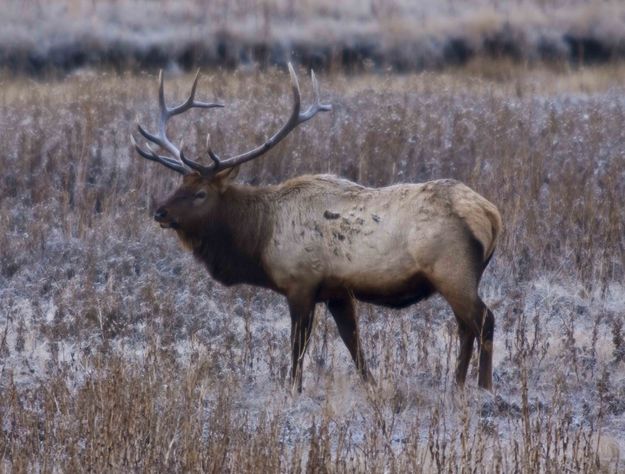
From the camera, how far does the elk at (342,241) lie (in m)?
7.56

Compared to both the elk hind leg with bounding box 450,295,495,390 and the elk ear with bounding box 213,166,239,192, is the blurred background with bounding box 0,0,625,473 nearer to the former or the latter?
the elk hind leg with bounding box 450,295,495,390

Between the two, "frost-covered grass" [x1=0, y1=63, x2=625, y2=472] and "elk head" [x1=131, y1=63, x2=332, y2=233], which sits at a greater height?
"elk head" [x1=131, y1=63, x2=332, y2=233]

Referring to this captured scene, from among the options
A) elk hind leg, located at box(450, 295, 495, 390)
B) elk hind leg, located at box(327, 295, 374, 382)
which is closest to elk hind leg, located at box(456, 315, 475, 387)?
elk hind leg, located at box(450, 295, 495, 390)

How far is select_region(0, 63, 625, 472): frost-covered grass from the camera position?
5.82 meters

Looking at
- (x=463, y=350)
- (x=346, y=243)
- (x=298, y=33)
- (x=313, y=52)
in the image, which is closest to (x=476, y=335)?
(x=463, y=350)

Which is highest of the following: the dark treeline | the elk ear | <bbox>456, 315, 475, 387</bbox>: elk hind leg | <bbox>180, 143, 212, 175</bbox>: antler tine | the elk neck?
the dark treeline

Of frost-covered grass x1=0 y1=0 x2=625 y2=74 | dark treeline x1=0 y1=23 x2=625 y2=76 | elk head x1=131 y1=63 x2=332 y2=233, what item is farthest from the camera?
frost-covered grass x1=0 y1=0 x2=625 y2=74

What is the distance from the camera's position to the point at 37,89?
1552cm

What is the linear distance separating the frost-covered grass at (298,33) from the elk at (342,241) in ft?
31.2

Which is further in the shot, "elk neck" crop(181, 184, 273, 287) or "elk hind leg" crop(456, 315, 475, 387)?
"elk neck" crop(181, 184, 273, 287)

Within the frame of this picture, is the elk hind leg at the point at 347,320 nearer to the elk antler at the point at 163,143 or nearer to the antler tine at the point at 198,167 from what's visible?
the antler tine at the point at 198,167

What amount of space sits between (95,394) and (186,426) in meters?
0.55

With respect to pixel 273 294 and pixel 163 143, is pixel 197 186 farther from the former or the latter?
pixel 273 294

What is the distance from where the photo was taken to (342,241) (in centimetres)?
799
